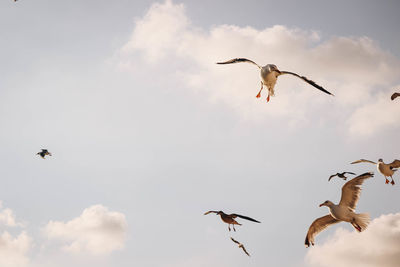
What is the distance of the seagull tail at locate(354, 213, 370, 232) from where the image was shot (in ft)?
82.5

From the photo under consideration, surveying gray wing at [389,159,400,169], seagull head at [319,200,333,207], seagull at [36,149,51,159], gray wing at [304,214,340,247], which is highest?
seagull at [36,149,51,159]

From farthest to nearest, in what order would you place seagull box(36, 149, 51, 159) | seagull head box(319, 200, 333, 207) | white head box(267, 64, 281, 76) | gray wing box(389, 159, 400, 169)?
seagull box(36, 149, 51, 159)
gray wing box(389, 159, 400, 169)
seagull head box(319, 200, 333, 207)
white head box(267, 64, 281, 76)

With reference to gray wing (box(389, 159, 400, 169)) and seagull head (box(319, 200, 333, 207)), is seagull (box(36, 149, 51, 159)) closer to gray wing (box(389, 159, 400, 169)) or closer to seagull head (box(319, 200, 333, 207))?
seagull head (box(319, 200, 333, 207))

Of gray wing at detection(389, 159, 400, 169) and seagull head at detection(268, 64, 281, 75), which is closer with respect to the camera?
seagull head at detection(268, 64, 281, 75)

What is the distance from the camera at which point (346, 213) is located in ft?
84.0

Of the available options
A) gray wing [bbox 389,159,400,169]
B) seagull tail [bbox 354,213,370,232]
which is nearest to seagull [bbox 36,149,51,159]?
seagull tail [bbox 354,213,370,232]

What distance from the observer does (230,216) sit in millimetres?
25844

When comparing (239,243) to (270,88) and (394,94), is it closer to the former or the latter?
(270,88)

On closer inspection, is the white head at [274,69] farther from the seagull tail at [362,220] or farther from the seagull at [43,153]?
the seagull at [43,153]

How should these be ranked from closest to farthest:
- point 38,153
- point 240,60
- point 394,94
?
point 240,60 < point 394,94 < point 38,153

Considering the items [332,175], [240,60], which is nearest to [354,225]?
[332,175]

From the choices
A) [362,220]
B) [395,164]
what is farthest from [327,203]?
[395,164]

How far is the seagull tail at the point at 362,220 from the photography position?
2514 centimetres

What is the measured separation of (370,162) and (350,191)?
661 centimetres
